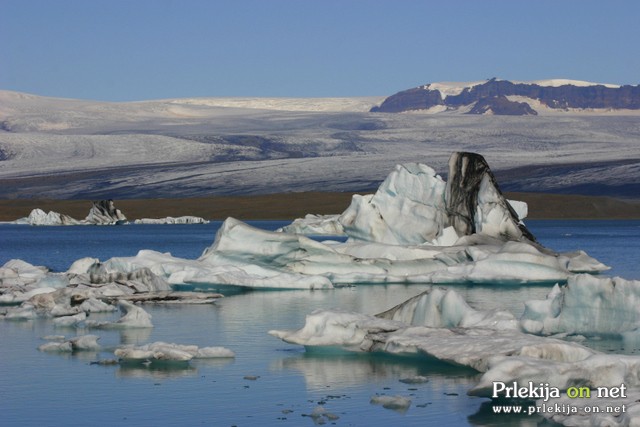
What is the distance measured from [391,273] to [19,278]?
339 inches

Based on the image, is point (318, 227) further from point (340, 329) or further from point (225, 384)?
point (225, 384)

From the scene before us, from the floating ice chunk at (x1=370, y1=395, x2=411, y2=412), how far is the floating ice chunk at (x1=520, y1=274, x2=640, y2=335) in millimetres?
4595

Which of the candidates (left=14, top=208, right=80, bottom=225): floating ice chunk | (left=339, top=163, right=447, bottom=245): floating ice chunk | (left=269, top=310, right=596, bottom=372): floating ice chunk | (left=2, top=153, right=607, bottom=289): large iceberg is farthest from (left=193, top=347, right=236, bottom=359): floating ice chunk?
(left=14, top=208, right=80, bottom=225): floating ice chunk

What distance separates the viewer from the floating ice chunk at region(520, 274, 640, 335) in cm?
1591

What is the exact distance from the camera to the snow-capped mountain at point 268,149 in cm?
11250

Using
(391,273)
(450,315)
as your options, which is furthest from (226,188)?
(450,315)

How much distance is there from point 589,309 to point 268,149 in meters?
123

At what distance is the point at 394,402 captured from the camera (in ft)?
38.7

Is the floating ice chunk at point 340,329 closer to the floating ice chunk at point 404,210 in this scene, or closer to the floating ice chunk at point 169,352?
the floating ice chunk at point 169,352

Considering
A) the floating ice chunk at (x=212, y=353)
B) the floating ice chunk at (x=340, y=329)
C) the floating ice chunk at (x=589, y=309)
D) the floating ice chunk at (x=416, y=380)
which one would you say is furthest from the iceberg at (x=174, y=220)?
the floating ice chunk at (x=416, y=380)

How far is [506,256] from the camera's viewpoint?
27.1 metres

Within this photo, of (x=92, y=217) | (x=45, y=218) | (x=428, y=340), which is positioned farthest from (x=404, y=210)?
(x=92, y=217)

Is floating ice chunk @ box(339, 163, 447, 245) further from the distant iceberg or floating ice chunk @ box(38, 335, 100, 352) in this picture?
the distant iceberg

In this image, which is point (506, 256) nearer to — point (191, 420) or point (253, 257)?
point (253, 257)
